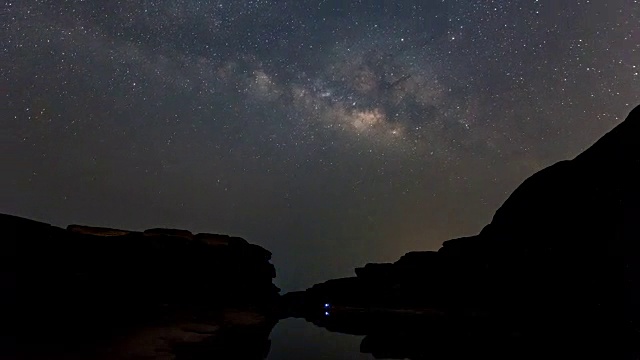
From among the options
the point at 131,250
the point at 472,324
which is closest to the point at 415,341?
the point at 472,324

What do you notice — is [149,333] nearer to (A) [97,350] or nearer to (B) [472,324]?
(A) [97,350]

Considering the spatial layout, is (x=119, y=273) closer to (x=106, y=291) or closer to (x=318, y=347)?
(x=106, y=291)

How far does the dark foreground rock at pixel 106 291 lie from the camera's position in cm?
1816

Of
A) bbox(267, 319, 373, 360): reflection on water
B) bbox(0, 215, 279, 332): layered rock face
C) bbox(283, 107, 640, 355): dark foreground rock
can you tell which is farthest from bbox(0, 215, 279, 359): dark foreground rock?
Answer: bbox(283, 107, 640, 355): dark foreground rock

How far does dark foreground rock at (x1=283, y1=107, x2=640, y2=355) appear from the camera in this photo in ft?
89.6

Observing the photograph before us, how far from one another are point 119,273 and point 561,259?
3738cm

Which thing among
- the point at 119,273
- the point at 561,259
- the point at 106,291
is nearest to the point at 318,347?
the point at 106,291

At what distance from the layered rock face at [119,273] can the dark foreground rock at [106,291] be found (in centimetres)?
6

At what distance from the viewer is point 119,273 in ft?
111

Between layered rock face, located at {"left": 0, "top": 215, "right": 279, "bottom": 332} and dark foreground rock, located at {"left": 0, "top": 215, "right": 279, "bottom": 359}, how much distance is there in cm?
6

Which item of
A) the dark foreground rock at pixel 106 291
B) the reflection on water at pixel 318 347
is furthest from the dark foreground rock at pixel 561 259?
the dark foreground rock at pixel 106 291

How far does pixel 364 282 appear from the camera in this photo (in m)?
67.1

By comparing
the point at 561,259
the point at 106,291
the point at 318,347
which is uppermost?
the point at 561,259

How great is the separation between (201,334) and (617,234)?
29075 mm
